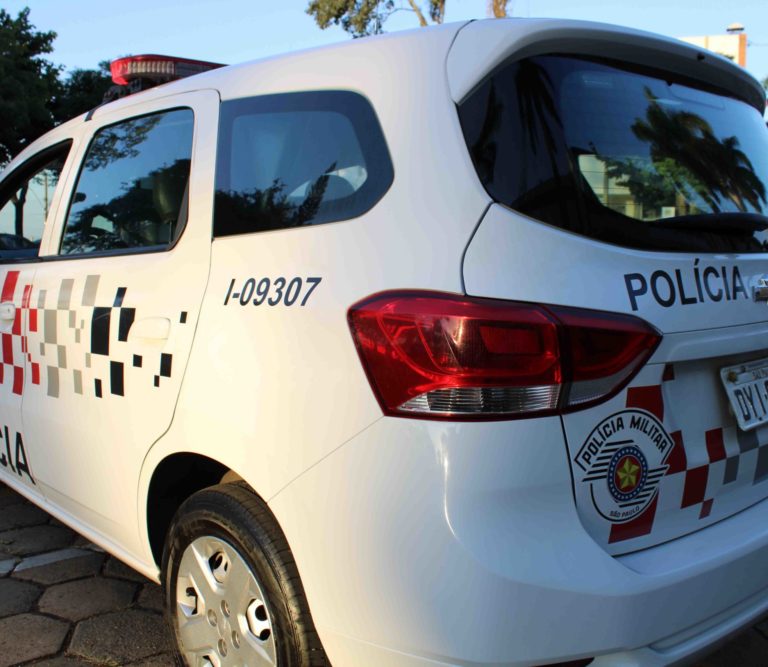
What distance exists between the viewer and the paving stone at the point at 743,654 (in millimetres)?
2297

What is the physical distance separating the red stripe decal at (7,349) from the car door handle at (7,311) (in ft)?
0.22

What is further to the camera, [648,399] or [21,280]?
[21,280]

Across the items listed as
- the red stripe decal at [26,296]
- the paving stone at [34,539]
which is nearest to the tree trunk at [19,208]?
the red stripe decal at [26,296]

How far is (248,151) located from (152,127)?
55 centimetres

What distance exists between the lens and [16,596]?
270 cm

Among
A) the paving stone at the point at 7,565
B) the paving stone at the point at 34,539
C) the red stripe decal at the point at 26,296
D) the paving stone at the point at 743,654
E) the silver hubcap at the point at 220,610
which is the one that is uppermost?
the red stripe decal at the point at 26,296

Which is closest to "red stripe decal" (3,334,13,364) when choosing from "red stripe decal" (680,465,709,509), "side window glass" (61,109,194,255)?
"side window glass" (61,109,194,255)

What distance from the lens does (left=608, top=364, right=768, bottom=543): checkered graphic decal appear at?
1.48m

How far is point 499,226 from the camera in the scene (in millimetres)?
1423

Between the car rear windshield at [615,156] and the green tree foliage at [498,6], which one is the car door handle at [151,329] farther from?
the green tree foliage at [498,6]

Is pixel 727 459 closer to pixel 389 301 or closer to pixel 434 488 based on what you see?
pixel 434 488

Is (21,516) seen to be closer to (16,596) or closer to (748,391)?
(16,596)

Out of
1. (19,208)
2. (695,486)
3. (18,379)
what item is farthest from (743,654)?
(19,208)

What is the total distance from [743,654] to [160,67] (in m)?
2.71
